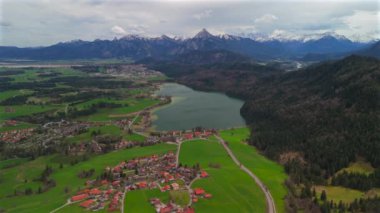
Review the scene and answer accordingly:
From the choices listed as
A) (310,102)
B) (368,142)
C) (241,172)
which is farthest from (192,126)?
(368,142)

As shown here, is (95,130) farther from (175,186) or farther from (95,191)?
(175,186)

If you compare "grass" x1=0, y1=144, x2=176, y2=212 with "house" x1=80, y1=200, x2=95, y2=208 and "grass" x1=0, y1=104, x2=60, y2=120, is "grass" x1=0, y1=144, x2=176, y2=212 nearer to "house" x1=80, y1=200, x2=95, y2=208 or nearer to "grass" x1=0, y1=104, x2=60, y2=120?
"house" x1=80, y1=200, x2=95, y2=208

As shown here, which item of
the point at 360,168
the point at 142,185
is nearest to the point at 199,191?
the point at 142,185

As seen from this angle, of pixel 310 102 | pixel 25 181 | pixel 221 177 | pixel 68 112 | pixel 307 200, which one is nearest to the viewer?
pixel 307 200

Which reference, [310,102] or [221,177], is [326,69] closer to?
[310,102]

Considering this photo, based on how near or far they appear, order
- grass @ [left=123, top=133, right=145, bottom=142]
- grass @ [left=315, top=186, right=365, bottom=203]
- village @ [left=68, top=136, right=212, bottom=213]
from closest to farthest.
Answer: village @ [left=68, top=136, right=212, bottom=213], grass @ [left=315, top=186, right=365, bottom=203], grass @ [left=123, top=133, right=145, bottom=142]

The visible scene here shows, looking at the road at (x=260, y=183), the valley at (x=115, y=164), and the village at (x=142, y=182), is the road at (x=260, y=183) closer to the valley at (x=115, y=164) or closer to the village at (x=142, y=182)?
the valley at (x=115, y=164)

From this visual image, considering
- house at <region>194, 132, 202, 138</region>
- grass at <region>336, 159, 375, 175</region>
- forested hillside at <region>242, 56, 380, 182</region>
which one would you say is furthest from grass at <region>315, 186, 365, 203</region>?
house at <region>194, 132, 202, 138</region>
